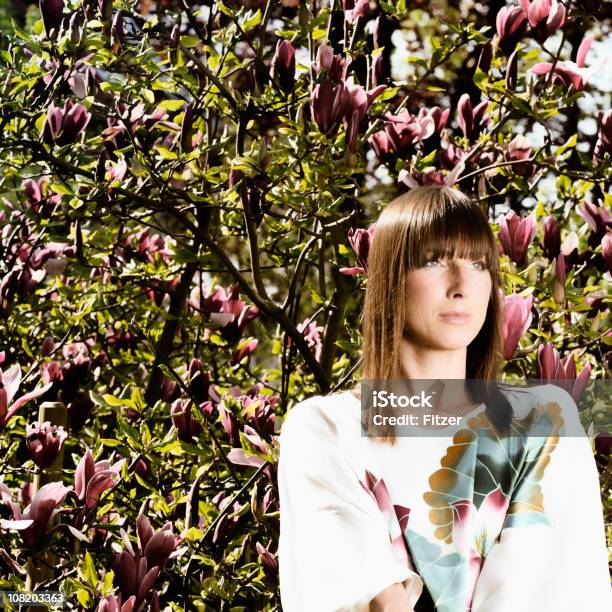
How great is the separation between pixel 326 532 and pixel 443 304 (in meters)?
0.40

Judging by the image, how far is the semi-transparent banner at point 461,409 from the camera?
146cm

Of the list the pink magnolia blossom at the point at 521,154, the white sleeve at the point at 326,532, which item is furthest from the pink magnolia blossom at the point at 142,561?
the pink magnolia blossom at the point at 521,154

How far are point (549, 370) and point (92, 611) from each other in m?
1.00

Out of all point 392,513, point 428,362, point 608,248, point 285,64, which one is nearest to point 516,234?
point 608,248

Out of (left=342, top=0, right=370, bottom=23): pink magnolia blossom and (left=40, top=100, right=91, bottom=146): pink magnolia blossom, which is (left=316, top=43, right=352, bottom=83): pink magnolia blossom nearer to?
(left=342, top=0, right=370, bottom=23): pink magnolia blossom

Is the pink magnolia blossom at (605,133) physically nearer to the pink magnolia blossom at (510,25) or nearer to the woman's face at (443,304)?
the pink magnolia blossom at (510,25)

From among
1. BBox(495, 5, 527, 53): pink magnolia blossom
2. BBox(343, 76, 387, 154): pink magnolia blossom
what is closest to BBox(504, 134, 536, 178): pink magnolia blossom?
BBox(495, 5, 527, 53): pink magnolia blossom

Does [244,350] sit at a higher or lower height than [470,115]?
lower

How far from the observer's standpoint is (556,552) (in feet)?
4.58

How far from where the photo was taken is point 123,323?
8.63ft

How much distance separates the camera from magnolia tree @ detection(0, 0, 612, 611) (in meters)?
1.87

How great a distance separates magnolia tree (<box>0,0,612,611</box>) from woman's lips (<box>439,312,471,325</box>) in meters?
0.27

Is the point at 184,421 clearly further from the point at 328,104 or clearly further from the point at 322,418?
the point at 328,104

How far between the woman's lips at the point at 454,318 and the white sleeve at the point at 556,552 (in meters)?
0.26
